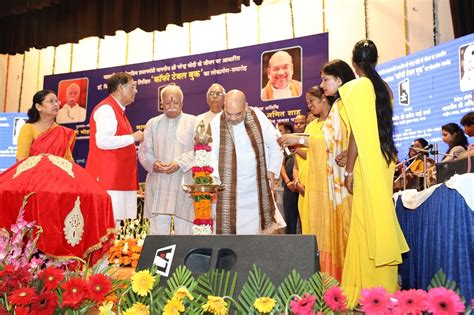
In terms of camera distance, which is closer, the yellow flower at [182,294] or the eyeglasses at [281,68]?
the yellow flower at [182,294]

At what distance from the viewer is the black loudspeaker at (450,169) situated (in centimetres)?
260

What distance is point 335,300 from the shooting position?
47.9 inches

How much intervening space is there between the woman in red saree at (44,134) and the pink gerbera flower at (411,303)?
312 centimetres

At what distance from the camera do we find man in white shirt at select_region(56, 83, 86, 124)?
27.6ft

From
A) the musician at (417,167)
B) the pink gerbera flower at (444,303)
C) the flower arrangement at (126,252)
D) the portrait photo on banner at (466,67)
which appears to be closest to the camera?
the pink gerbera flower at (444,303)

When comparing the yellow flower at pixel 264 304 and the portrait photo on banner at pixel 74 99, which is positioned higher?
the portrait photo on banner at pixel 74 99

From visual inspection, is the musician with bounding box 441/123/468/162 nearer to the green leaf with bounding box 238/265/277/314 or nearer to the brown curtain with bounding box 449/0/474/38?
the brown curtain with bounding box 449/0/474/38

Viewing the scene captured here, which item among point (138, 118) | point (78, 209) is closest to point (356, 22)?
point (138, 118)

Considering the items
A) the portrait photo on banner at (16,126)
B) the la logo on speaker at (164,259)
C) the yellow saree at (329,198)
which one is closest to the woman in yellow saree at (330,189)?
the yellow saree at (329,198)

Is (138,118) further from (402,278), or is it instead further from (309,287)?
(309,287)

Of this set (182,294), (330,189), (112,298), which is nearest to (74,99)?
(330,189)

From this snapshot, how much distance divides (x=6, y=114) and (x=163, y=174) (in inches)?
223

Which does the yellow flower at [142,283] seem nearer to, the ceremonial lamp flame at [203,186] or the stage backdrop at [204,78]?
the ceremonial lamp flame at [203,186]

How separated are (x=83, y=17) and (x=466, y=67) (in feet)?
17.0
